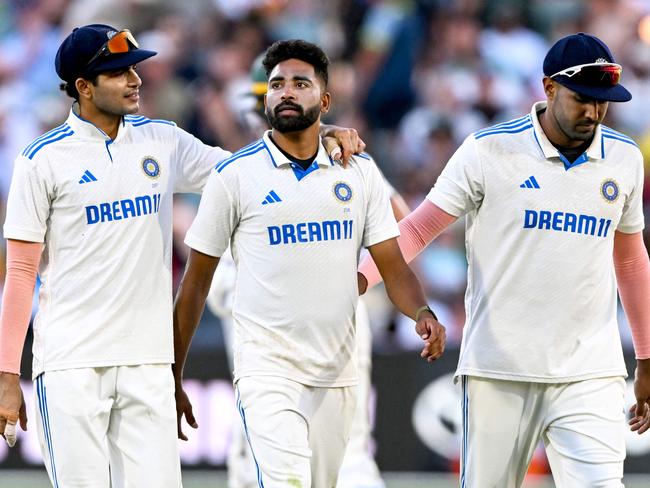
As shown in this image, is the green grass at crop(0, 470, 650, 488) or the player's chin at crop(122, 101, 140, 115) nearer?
the player's chin at crop(122, 101, 140, 115)

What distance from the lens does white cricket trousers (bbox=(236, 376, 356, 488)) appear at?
215 inches

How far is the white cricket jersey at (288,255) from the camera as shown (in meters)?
5.58

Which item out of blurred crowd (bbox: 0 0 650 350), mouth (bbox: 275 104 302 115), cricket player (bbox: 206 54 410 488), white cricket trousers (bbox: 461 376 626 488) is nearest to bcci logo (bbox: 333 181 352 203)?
mouth (bbox: 275 104 302 115)

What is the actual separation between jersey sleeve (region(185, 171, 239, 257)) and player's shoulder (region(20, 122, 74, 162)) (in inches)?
26.4

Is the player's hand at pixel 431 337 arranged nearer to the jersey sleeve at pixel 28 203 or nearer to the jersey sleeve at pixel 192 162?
the jersey sleeve at pixel 192 162

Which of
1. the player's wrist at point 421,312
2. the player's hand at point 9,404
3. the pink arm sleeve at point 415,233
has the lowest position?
the player's hand at point 9,404

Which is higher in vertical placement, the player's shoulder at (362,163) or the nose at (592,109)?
the nose at (592,109)

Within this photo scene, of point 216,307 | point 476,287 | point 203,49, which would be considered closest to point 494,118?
point 203,49

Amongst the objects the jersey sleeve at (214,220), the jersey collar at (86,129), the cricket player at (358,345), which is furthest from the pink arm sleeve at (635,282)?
the jersey collar at (86,129)

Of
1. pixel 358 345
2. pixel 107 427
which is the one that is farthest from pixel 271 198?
pixel 358 345

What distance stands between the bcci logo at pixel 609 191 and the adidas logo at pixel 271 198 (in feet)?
4.45

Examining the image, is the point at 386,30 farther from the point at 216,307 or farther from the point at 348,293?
the point at 348,293

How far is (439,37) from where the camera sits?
12.8 metres

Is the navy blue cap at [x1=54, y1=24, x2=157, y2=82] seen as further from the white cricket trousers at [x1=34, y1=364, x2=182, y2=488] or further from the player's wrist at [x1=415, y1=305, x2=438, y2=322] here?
the player's wrist at [x1=415, y1=305, x2=438, y2=322]
